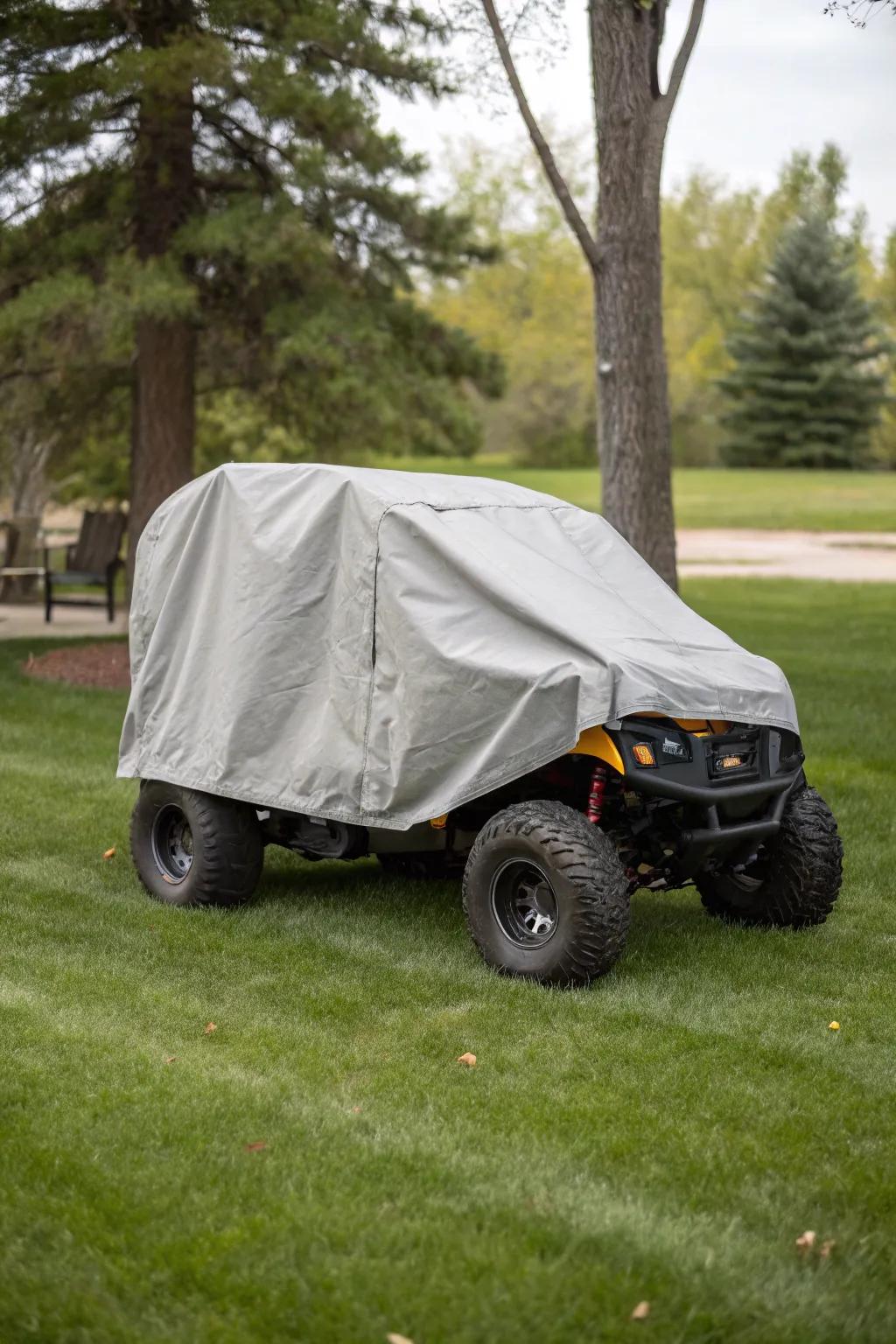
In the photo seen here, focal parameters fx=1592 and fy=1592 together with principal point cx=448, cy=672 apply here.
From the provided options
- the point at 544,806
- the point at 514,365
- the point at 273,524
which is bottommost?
the point at 544,806

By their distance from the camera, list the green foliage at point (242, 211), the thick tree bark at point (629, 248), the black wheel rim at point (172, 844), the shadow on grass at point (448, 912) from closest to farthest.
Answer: the shadow on grass at point (448, 912), the black wheel rim at point (172, 844), the thick tree bark at point (629, 248), the green foliage at point (242, 211)

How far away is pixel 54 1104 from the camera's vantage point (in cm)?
451

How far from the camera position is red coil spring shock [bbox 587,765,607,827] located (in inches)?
225

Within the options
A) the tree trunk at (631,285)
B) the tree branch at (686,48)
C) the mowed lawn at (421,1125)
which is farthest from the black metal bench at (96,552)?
the mowed lawn at (421,1125)

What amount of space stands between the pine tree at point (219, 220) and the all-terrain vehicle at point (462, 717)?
6.27m

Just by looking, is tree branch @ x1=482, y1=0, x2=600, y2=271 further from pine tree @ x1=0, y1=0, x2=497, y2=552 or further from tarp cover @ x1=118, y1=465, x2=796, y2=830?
tarp cover @ x1=118, y1=465, x2=796, y2=830

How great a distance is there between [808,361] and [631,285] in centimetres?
4458

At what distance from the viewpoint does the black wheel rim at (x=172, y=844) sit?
6.84 meters

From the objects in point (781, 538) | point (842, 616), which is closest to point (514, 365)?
point (781, 538)

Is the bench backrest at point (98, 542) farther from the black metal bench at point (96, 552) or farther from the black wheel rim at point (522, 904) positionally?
the black wheel rim at point (522, 904)

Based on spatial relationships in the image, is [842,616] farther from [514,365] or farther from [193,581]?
[514,365]

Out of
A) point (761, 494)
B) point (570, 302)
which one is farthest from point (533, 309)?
point (761, 494)

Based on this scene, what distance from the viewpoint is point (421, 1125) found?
443cm

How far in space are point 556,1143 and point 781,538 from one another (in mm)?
30611
